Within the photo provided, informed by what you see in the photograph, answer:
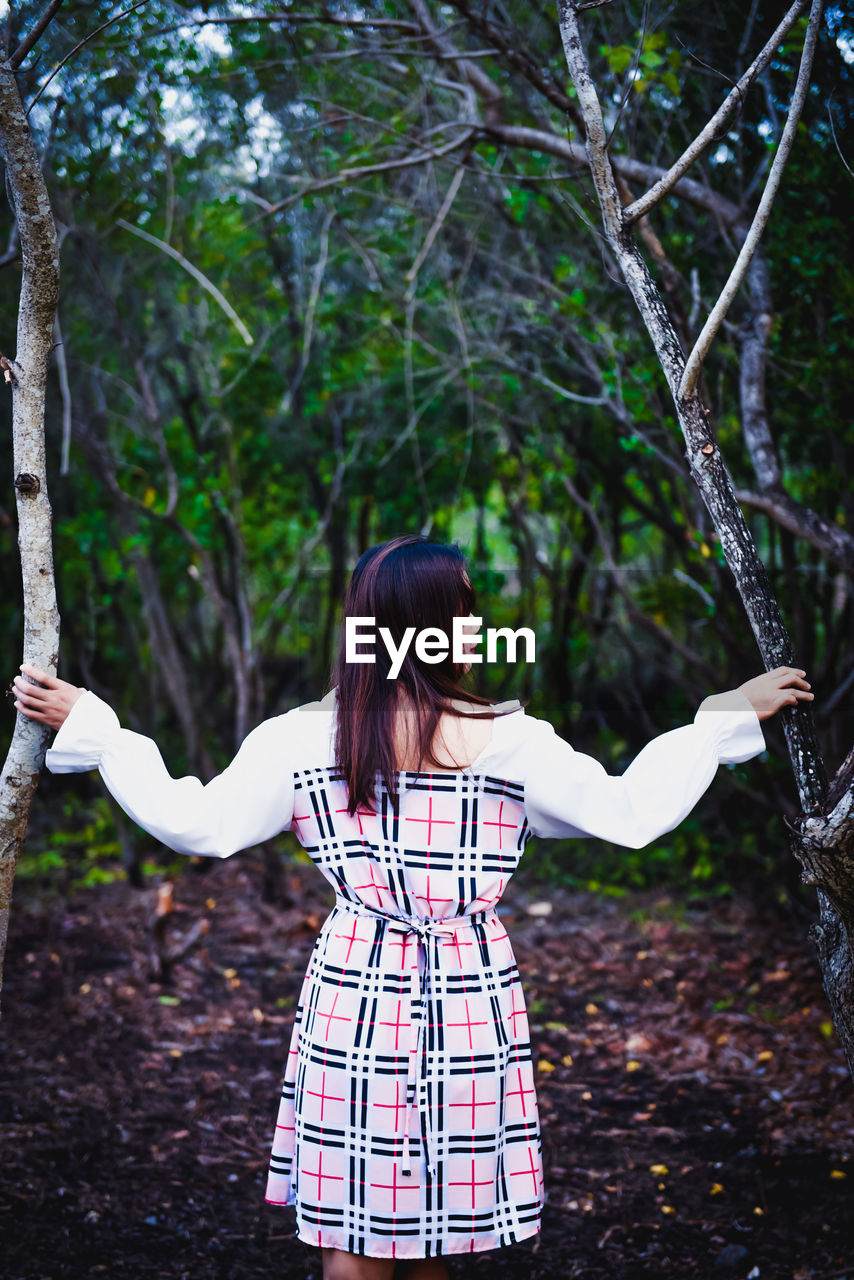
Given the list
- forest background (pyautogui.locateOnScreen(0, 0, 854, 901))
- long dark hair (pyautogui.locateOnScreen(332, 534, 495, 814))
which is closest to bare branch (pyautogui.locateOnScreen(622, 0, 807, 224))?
forest background (pyautogui.locateOnScreen(0, 0, 854, 901))

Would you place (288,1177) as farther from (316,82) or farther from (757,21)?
(316,82)

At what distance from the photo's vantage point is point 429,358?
5973 mm

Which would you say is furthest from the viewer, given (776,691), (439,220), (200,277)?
(439,220)

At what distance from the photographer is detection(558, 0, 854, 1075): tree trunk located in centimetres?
196

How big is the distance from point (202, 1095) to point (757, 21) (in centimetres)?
424

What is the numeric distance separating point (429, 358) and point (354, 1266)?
4.97 m

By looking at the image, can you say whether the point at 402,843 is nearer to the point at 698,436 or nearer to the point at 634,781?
the point at 634,781

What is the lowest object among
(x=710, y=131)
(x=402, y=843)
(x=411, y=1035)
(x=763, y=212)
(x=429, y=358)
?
(x=411, y=1035)

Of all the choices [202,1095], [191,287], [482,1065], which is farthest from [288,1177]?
[191,287]

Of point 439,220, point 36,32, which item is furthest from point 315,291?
point 36,32

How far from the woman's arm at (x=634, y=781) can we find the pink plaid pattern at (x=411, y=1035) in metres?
0.06

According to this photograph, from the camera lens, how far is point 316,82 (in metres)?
4.66

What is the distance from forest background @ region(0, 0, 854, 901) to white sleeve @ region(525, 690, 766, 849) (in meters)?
1.42
